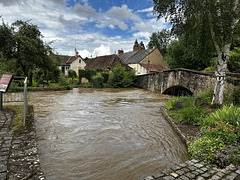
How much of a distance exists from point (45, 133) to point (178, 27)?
24.6 feet

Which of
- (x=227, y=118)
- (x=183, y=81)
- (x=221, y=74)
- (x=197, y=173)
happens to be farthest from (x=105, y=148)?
(x=183, y=81)

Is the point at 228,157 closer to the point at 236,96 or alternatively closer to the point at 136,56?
the point at 236,96

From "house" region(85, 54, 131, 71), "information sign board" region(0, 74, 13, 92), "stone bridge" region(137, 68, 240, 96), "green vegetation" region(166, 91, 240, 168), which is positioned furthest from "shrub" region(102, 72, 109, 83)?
"green vegetation" region(166, 91, 240, 168)

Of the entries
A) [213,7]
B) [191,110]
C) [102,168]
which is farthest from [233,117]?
[213,7]

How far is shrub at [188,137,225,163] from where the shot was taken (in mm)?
3859

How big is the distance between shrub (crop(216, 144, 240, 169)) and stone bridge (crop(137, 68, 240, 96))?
6636mm

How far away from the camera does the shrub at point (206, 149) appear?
12.7 ft

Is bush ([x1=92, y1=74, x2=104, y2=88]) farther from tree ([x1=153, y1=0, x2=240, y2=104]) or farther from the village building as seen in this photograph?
tree ([x1=153, y1=0, x2=240, y2=104])

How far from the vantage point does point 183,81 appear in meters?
15.8

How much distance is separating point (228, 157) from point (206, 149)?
49 cm

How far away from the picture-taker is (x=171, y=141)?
5.77m

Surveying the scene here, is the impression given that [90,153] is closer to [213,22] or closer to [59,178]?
[59,178]

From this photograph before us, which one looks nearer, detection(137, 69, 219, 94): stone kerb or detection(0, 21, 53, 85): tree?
detection(137, 69, 219, 94): stone kerb

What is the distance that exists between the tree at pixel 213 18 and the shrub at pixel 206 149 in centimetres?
422
